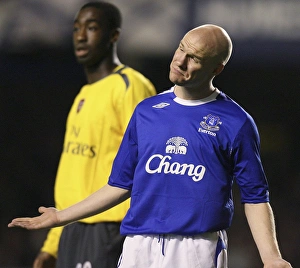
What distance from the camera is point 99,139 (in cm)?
468

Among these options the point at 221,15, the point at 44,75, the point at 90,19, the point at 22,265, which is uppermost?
the point at 90,19

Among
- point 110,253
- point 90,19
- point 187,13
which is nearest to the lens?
point 110,253

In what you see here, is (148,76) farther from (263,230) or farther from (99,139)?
(263,230)

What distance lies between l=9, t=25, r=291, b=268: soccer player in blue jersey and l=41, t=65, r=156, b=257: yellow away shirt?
104cm

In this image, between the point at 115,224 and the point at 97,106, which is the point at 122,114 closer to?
the point at 97,106

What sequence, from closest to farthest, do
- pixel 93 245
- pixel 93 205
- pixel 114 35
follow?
pixel 93 205 < pixel 93 245 < pixel 114 35

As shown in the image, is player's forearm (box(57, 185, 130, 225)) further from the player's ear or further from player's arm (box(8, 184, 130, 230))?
the player's ear

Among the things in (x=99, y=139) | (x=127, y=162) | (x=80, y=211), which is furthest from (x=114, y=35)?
(x=80, y=211)

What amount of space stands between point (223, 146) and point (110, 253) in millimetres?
1372

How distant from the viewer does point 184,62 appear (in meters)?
3.52

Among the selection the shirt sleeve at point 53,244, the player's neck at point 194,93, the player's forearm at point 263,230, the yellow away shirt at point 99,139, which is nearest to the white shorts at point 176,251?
the player's forearm at point 263,230

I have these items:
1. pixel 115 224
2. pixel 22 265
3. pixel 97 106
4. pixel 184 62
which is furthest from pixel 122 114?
pixel 22 265

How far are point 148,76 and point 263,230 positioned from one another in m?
6.75

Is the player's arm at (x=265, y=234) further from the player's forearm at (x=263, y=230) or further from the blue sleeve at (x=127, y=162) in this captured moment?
the blue sleeve at (x=127, y=162)
